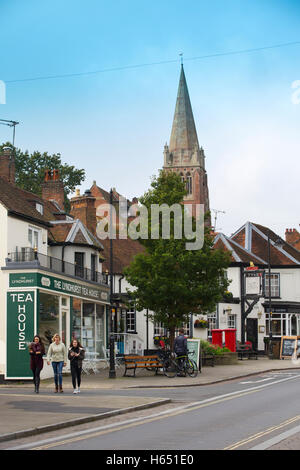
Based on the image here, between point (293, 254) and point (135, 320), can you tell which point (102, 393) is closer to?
point (135, 320)

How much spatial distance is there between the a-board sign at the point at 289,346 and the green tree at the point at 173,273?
13.0 metres

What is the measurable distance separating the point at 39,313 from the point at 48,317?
1.25 meters

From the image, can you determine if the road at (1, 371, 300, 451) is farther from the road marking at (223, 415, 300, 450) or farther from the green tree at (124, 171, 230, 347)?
the green tree at (124, 171, 230, 347)

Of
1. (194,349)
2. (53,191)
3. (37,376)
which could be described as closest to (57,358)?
(37,376)

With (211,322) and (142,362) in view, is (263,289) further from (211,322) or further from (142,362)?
(142,362)

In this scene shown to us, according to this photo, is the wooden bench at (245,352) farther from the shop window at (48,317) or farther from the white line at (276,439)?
the white line at (276,439)

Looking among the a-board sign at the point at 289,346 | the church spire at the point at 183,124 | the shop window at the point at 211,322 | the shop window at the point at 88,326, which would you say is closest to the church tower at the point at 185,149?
the church spire at the point at 183,124

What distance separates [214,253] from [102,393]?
11.2 meters

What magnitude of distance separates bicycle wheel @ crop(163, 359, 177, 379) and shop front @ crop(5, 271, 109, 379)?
408cm

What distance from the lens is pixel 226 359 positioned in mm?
40625

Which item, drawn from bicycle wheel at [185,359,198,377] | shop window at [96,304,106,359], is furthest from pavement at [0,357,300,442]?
shop window at [96,304,106,359]

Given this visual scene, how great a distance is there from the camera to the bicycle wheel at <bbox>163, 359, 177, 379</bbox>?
3090 centimetres

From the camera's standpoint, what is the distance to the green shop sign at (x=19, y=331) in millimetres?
28844
